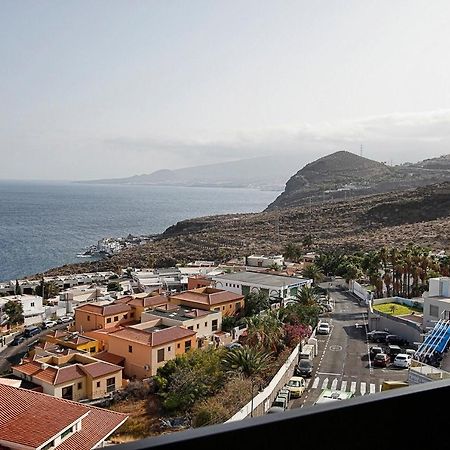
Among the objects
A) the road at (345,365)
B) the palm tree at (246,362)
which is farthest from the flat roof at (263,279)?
the palm tree at (246,362)

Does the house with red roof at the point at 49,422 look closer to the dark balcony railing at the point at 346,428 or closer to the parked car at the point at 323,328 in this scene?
the dark balcony railing at the point at 346,428

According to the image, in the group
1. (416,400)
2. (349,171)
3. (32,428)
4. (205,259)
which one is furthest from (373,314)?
(349,171)

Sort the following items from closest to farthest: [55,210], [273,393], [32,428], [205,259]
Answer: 1. [32,428]
2. [273,393]
3. [205,259]
4. [55,210]

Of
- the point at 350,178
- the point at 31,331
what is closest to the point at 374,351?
the point at 31,331

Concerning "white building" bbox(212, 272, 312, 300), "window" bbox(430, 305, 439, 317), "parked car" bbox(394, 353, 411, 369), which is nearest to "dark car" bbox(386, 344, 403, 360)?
"parked car" bbox(394, 353, 411, 369)

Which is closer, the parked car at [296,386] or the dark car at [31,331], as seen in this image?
the parked car at [296,386]

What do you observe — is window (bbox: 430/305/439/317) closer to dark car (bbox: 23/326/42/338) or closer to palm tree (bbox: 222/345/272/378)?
palm tree (bbox: 222/345/272/378)

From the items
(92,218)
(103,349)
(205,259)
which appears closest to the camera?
(103,349)

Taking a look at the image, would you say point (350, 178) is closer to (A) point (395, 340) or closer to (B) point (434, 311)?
(B) point (434, 311)

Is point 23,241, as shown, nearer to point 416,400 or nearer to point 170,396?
point 170,396
